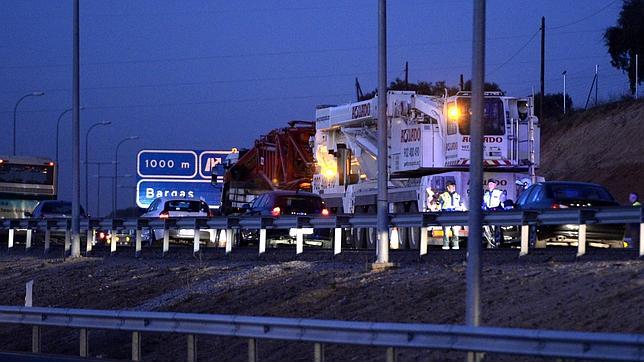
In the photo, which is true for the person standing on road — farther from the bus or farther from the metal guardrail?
the bus

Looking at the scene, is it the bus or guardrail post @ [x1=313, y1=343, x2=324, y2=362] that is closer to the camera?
guardrail post @ [x1=313, y1=343, x2=324, y2=362]

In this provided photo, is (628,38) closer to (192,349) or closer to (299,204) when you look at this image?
(299,204)

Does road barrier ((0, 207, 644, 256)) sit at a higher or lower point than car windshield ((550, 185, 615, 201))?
lower

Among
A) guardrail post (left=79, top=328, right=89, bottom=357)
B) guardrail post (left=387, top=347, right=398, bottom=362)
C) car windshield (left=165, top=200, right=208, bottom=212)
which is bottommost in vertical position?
guardrail post (left=79, top=328, right=89, bottom=357)

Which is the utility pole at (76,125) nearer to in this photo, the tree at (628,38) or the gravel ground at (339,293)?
the gravel ground at (339,293)

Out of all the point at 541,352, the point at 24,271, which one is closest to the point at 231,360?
the point at 541,352

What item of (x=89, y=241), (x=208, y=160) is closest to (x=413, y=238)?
(x=89, y=241)

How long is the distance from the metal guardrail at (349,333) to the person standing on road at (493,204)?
12048 mm

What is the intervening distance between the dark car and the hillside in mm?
25135

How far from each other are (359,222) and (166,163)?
106 ft

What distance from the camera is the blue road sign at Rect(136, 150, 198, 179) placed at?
58.3 m

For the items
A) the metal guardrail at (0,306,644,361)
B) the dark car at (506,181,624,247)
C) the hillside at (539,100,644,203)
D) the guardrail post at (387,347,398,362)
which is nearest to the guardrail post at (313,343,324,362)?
the metal guardrail at (0,306,644,361)

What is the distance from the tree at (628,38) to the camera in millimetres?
71375

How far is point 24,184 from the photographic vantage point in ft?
185
